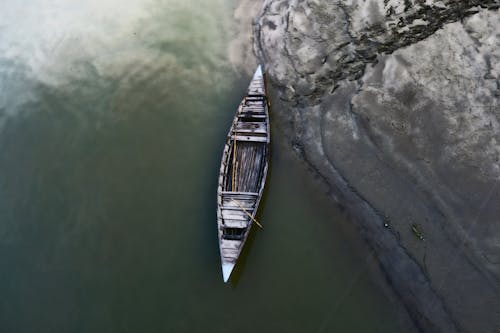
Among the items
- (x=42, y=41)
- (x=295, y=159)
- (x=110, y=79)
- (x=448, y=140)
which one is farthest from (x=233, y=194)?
(x=42, y=41)

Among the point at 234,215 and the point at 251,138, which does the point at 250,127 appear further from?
the point at 234,215

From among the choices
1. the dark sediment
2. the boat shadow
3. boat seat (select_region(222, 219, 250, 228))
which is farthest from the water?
the dark sediment

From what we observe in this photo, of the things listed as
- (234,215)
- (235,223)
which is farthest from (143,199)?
(235,223)

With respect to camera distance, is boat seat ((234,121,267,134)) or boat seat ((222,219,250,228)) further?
boat seat ((234,121,267,134))

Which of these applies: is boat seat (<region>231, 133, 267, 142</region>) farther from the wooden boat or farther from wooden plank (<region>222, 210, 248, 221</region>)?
wooden plank (<region>222, 210, 248, 221</region>)

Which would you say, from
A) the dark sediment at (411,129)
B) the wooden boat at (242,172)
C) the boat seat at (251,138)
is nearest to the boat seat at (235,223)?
the wooden boat at (242,172)

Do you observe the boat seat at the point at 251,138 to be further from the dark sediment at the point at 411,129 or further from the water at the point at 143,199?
the dark sediment at the point at 411,129
